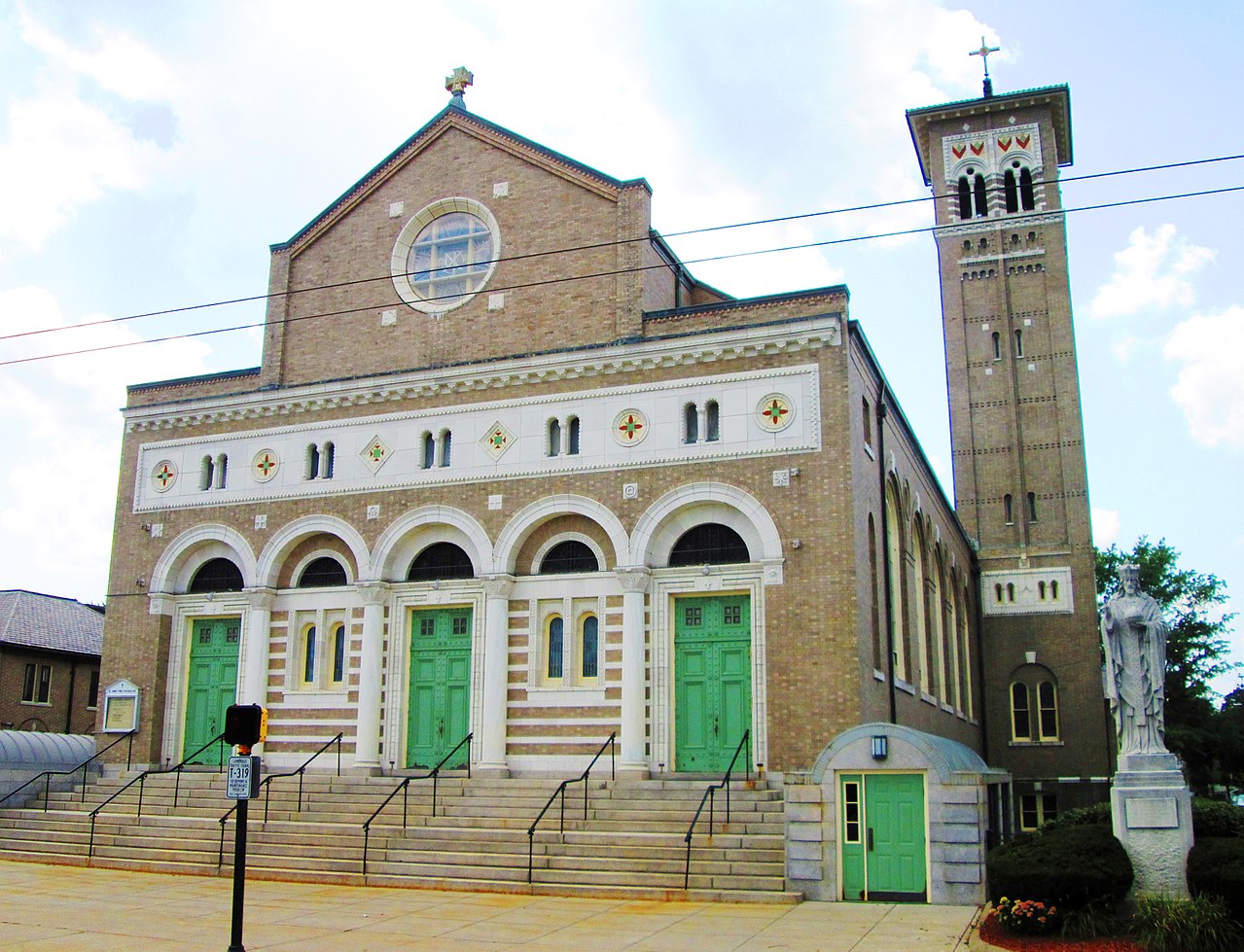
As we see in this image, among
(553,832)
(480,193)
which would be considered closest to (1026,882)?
(553,832)

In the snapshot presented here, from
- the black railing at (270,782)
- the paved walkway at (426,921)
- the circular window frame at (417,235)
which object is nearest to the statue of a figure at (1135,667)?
the paved walkway at (426,921)

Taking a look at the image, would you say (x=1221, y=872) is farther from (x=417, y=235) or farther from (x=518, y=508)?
(x=417, y=235)

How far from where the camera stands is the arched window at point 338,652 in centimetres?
2689

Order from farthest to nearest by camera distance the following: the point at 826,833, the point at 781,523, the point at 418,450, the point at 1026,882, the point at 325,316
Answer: the point at 325,316
the point at 418,450
the point at 781,523
the point at 826,833
the point at 1026,882

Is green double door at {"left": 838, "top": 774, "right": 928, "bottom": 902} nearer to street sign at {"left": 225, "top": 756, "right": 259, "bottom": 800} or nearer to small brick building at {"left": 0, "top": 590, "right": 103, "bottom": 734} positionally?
street sign at {"left": 225, "top": 756, "right": 259, "bottom": 800}

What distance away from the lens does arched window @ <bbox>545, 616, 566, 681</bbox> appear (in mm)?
24844

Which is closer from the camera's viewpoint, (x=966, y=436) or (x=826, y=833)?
(x=826, y=833)

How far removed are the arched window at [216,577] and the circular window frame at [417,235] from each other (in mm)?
7643

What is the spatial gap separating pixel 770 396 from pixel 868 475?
3210 mm

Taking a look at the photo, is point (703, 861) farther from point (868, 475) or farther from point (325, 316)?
point (325, 316)

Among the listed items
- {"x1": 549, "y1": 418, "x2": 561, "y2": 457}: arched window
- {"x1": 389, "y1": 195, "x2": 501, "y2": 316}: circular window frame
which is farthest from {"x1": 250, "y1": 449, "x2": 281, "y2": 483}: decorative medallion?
{"x1": 549, "y1": 418, "x2": 561, "y2": 457}: arched window

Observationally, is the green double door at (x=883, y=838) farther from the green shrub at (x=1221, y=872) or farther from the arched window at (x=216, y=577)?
the arched window at (x=216, y=577)

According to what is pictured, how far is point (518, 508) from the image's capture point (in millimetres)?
25422

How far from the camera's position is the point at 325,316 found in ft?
94.9
